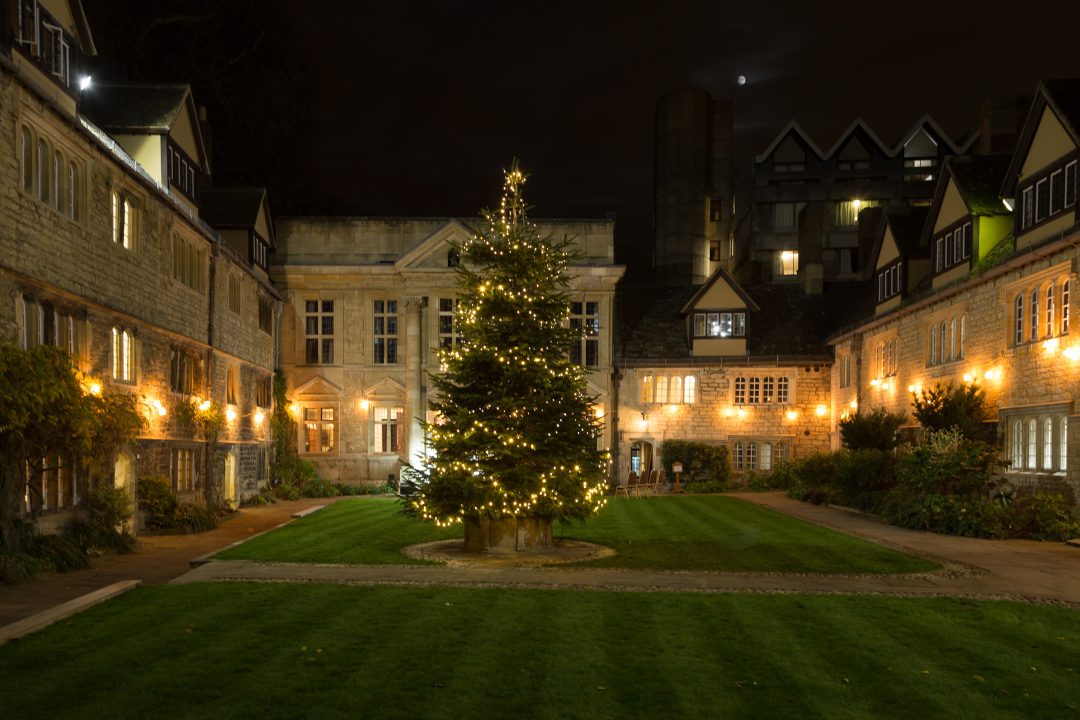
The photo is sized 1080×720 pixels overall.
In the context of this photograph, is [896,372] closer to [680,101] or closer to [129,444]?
[129,444]

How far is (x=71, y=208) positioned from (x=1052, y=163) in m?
20.2

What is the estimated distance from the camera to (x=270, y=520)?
23.0m

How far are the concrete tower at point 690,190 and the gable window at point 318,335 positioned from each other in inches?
1227

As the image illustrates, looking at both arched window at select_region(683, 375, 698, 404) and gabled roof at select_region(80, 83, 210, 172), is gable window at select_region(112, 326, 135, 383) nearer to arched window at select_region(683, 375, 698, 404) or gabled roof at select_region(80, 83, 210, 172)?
gabled roof at select_region(80, 83, 210, 172)

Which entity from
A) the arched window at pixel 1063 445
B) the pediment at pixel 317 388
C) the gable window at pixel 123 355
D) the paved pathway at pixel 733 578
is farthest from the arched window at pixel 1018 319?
the pediment at pixel 317 388

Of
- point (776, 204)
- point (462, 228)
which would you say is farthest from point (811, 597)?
point (776, 204)

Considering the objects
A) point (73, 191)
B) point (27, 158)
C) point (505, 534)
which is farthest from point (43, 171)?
point (505, 534)

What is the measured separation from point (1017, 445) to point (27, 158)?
21.0 meters

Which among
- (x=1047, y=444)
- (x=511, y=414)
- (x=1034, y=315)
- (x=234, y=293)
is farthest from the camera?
(x=234, y=293)

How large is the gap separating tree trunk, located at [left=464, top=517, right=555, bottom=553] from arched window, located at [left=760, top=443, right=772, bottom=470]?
22.3 metres

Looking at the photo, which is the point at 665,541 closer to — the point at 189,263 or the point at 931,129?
the point at 189,263

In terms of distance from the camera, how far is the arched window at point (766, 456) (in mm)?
36844

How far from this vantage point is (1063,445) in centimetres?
1925

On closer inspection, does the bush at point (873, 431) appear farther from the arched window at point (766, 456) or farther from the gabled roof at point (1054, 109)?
the arched window at point (766, 456)
